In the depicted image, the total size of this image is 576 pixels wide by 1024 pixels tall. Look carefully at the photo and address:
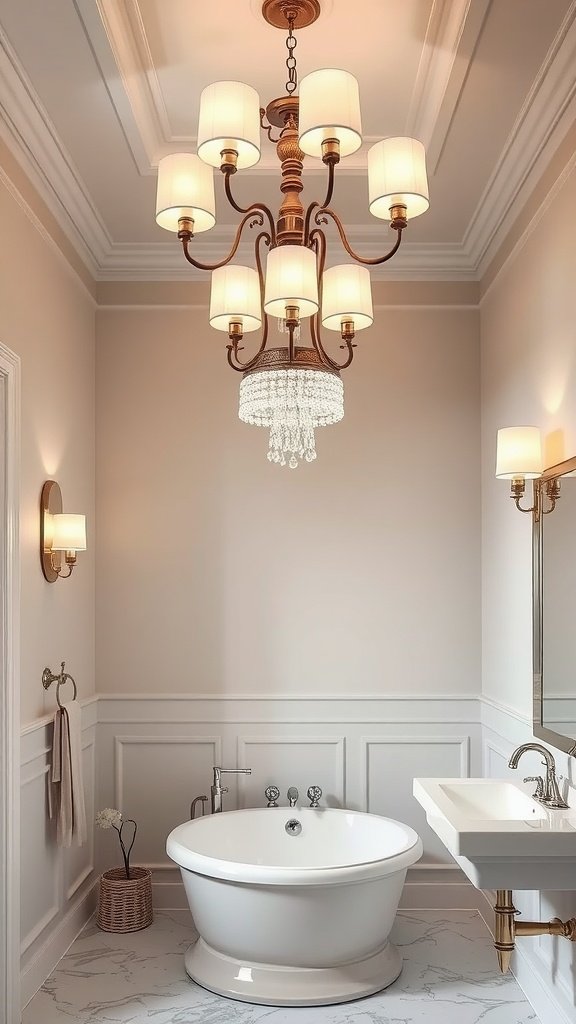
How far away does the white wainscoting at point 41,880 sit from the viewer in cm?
302

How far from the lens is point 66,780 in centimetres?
329

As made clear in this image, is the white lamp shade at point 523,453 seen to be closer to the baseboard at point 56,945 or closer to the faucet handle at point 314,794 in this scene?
the faucet handle at point 314,794

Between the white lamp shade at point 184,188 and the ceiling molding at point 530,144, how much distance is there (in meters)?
1.07

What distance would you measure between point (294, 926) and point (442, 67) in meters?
2.76

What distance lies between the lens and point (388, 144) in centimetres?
214

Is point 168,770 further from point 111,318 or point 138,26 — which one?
point 138,26

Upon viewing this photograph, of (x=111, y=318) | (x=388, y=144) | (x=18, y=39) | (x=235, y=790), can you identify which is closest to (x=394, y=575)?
(x=235, y=790)

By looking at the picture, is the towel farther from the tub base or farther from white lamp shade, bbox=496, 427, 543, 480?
white lamp shade, bbox=496, 427, 543, 480

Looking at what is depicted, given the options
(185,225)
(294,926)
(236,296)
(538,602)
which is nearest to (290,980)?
(294,926)

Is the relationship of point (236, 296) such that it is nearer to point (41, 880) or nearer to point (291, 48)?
point (291, 48)

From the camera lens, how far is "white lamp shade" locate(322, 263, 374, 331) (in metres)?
2.46

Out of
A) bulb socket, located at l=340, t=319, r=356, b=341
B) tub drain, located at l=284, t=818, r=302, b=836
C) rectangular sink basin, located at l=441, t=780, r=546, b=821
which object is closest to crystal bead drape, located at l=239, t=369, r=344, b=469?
bulb socket, located at l=340, t=319, r=356, b=341

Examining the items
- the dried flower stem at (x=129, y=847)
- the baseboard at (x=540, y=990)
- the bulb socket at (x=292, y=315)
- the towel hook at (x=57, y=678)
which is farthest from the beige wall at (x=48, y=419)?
the baseboard at (x=540, y=990)

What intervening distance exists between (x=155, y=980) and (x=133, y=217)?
289 centimetres
